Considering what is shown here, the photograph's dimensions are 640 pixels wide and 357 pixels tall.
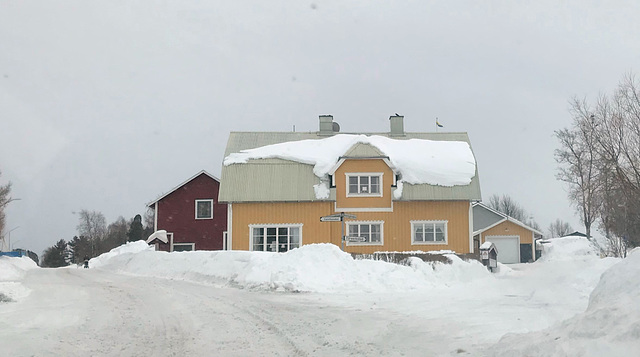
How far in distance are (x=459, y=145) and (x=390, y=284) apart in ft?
69.7

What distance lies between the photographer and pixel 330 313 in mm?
12133

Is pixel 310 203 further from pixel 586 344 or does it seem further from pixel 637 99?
pixel 586 344

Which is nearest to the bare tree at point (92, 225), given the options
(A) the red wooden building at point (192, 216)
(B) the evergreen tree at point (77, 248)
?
(B) the evergreen tree at point (77, 248)

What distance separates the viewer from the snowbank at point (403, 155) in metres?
33.9

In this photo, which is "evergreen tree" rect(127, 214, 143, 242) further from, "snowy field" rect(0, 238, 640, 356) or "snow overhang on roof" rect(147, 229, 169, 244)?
"snowy field" rect(0, 238, 640, 356)

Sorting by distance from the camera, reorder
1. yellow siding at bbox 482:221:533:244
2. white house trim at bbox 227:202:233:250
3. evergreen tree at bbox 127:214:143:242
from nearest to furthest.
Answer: white house trim at bbox 227:202:233:250 < yellow siding at bbox 482:221:533:244 < evergreen tree at bbox 127:214:143:242

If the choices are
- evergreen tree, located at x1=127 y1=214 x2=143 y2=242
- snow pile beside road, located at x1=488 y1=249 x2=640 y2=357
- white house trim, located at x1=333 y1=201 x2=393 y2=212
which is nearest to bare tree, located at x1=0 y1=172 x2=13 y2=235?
evergreen tree, located at x1=127 y1=214 x2=143 y2=242

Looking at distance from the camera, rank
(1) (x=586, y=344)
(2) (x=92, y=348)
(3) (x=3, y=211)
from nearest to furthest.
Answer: (1) (x=586, y=344), (2) (x=92, y=348), (3) (x=3, y=211)

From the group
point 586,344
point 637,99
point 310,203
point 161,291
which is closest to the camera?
point 586,344

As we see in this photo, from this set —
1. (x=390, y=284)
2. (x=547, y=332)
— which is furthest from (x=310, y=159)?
(x=547, y=332)

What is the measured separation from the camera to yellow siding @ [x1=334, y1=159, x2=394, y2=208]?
3325 centimetres

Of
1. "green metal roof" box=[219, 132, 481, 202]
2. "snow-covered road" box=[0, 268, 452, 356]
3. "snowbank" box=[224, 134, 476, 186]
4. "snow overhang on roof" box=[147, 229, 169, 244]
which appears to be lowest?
"snow-covered road" box=[0, 268, 452, 356]

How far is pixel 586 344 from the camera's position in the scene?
5848 millimetres

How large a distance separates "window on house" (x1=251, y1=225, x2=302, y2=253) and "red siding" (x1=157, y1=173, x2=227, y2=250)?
10.00 meters
